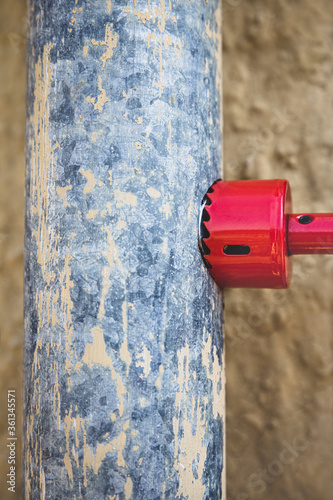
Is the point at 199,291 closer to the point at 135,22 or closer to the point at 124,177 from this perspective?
the point at 124,177

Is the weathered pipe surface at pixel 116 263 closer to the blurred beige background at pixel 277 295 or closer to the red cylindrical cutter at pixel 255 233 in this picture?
the red cylindrical cutter at pixel 255 233

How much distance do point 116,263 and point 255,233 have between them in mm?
152

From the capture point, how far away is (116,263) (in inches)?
17.5

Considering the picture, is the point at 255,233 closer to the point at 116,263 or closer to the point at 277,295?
the point at 116,263

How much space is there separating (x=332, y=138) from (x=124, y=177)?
796 millimetres

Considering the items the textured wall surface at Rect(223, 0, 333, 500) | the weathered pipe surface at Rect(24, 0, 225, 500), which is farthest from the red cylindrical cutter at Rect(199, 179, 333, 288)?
the textured wall surface at Rect(223, 0, 333, 500)

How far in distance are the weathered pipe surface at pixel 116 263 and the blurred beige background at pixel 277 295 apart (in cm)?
64

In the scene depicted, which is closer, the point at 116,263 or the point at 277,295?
the point at 116,263

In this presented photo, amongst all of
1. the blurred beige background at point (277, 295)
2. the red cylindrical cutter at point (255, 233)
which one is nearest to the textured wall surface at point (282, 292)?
the blurred beige background at point (277, 295)

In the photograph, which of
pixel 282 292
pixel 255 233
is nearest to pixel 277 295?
pixel 282 292

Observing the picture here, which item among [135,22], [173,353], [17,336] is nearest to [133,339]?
[173,353]

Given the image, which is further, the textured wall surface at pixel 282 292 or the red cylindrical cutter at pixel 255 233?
the textured wall surface at pixel 282 292

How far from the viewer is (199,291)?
0.49 meters

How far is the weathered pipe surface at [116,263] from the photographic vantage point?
1.44ft
